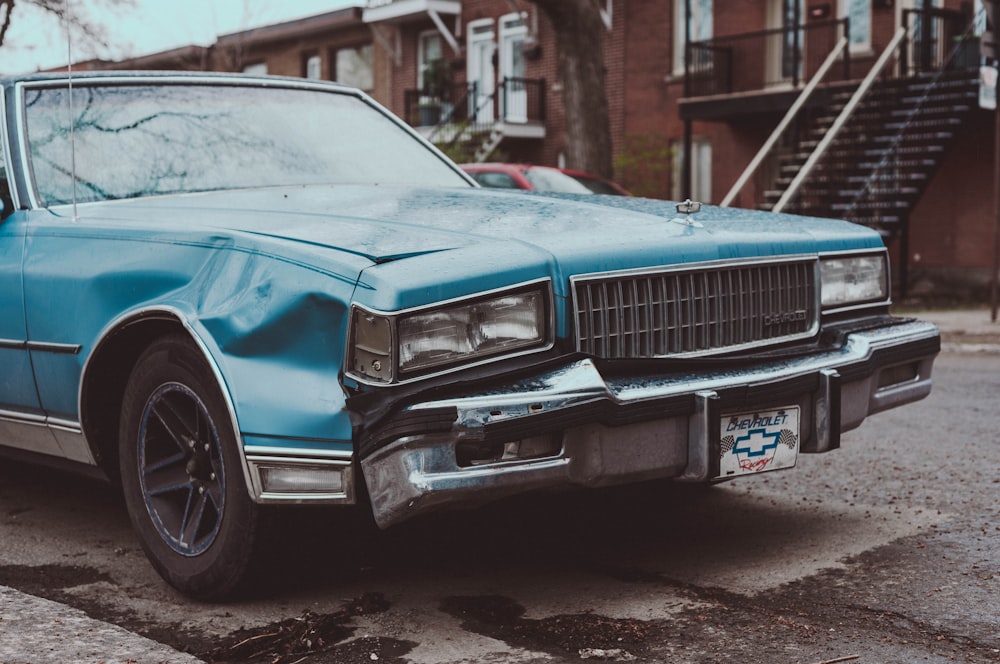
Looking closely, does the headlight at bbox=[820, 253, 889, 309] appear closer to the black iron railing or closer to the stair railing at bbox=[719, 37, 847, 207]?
the stair railing at bbox=[719, 37, 847, 207]

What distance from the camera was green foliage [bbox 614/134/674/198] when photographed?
24.1 meters

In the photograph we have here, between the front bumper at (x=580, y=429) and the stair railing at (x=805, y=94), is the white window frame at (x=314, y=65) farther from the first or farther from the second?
the front bumper at (x=580, y=429)

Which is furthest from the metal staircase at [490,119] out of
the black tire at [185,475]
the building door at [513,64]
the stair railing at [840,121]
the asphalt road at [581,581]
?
the black tire at [185,475]

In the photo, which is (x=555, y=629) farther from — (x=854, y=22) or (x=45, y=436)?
(x=854, y=22)

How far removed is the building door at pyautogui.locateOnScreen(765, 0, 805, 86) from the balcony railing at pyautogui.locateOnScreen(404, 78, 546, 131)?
6.55 metres

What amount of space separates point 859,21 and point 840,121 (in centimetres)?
386

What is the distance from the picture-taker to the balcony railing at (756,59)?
21266mm

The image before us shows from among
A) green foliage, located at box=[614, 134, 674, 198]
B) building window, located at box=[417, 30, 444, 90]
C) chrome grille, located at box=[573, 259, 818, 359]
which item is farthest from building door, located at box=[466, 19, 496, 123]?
chrome grille, located at box=[573, 259, 818, 359]

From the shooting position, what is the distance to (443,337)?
10.3ft

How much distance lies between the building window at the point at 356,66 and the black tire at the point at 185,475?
96.9 ft

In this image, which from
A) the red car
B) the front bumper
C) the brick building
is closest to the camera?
the front bumper

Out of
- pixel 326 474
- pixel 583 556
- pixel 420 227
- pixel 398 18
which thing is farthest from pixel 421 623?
pixel 398 18

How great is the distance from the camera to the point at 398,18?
98.6 feet

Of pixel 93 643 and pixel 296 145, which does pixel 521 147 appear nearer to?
pixel 296 145
